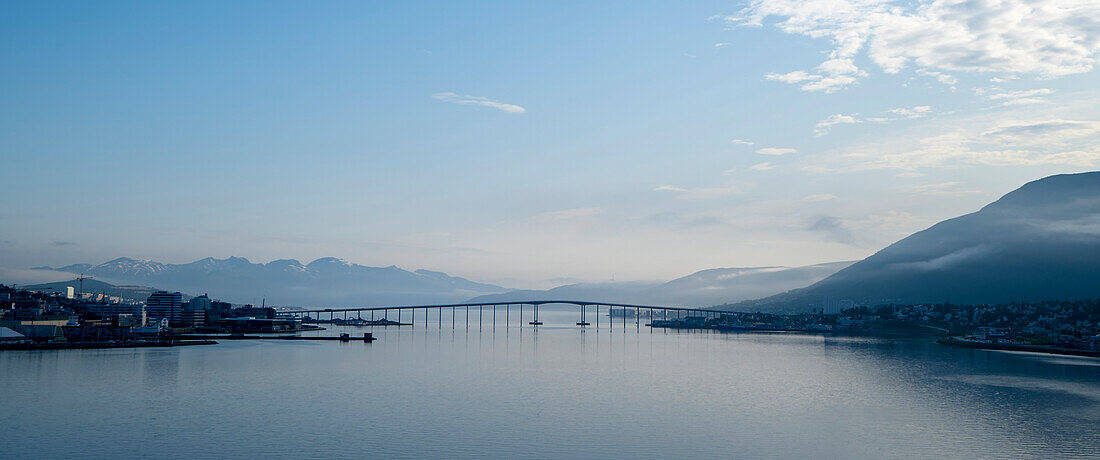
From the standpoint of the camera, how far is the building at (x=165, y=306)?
141m

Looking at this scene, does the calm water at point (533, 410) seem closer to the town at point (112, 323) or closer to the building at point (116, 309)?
the town at point (112, 323)

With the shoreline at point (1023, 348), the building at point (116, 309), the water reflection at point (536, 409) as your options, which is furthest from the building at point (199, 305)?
the shoreline at point (1023, 348)

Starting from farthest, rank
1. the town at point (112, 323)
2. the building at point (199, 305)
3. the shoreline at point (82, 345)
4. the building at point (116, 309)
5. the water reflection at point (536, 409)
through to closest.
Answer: the building at point (199, 305) < the building at point (116, 309) < the town at point (112, 323) < the shoreline at point (82, 345) < the water reflection at point (536, 409)

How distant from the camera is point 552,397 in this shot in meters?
37.3

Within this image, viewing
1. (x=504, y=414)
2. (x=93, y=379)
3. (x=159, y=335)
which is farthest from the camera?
(x=159, y=335)

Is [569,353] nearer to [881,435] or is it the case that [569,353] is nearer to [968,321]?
[881,435]

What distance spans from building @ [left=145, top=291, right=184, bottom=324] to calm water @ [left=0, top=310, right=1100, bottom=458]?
88.1m

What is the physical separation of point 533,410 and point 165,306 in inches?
5270

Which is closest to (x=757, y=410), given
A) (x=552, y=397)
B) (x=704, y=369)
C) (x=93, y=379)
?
(x=552, y=397)

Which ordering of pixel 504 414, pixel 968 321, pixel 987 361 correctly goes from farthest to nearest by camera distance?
pixel 968 321 < pixel 987 361 < pixel 504 414

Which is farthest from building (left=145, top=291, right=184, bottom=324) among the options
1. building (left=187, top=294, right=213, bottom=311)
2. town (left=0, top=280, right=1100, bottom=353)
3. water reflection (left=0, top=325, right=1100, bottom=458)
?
water reflection (left=0, top=325, right=1100, bottom=458)

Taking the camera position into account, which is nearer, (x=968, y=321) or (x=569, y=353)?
(x=569, y=353)

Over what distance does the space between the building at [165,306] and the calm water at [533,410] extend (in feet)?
289

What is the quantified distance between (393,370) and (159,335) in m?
53.9
